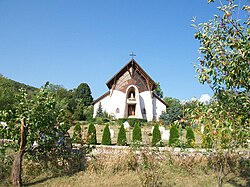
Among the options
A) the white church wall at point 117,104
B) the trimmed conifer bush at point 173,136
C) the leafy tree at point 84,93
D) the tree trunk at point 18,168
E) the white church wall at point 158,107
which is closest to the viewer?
the tree trunk at point 18,168

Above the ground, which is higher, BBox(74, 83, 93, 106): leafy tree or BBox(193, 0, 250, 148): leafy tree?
BBox(74, 83, 93, 106): leafy tree

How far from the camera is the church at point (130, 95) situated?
36406mm

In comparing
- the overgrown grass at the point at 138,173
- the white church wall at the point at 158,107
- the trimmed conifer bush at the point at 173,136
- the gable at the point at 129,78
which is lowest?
the overgrown grass at the point at 138,173

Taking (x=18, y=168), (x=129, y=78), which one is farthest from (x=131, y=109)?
(x=18, y=168)

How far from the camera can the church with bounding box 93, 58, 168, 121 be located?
119 feet

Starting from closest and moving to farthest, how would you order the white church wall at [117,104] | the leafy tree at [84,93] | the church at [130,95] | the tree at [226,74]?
the tree at [226,74] → the white church wall at [117,104] → the church at [130,95] → the leafy tree at [84,93]

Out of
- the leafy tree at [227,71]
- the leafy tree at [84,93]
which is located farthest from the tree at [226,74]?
the leafy tree at [84,93]

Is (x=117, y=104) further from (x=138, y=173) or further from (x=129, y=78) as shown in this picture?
(x=138, y=173)

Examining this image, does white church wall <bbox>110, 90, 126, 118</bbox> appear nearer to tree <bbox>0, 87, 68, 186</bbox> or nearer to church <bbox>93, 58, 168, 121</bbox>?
church <bbox>93, 58, 168, 121</bbox>

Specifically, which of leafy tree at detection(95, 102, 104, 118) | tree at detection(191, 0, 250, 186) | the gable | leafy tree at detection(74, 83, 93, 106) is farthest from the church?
tree at detection(191, 0, 250, 186)

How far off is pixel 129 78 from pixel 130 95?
2497mm

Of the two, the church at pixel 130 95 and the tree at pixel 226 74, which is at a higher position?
the church at pixel 130 95

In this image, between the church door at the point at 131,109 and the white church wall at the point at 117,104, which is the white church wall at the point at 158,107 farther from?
the white church wall at the point at 117,104

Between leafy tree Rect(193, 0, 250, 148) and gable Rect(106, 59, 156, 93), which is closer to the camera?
leafy tree Rect(193, 0, 250, 148)
